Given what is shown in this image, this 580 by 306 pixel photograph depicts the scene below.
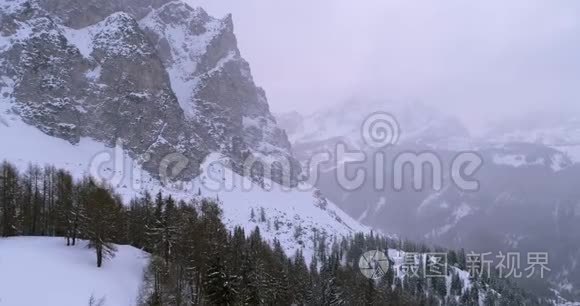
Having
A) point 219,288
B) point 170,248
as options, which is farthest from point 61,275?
point 170,248

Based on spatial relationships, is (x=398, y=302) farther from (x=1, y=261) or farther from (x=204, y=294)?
(x=1, y=261)

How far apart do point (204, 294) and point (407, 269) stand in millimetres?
136187

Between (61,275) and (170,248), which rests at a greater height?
(170,248)

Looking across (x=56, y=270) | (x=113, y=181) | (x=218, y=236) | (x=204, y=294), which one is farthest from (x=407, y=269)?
(x=56, y=270)

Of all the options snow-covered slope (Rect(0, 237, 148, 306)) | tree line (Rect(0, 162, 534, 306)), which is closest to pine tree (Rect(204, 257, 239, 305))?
tree line (Rect(0, 162, 534, 306))

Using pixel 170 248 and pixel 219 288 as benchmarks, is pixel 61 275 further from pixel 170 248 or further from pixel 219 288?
pixel 170 248

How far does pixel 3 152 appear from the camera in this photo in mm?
174375

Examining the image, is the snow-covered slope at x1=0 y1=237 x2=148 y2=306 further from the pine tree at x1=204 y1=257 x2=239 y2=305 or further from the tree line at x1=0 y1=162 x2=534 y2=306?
the pine tree at x1=204 y1=257 x2=239 y2=305

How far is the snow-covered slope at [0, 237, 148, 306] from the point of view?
53.3 m

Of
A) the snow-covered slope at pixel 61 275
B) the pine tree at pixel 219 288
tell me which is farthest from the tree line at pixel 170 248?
the snow-covered slope at pixel 61 275

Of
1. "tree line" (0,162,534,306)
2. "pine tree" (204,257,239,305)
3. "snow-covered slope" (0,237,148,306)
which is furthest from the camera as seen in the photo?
"tree line" (0,162,534,306)

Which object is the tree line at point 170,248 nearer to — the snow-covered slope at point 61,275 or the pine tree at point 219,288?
the pine tree at point 219,288

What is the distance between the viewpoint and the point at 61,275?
59656 millimetres

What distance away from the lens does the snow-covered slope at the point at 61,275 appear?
5331 centimetres
